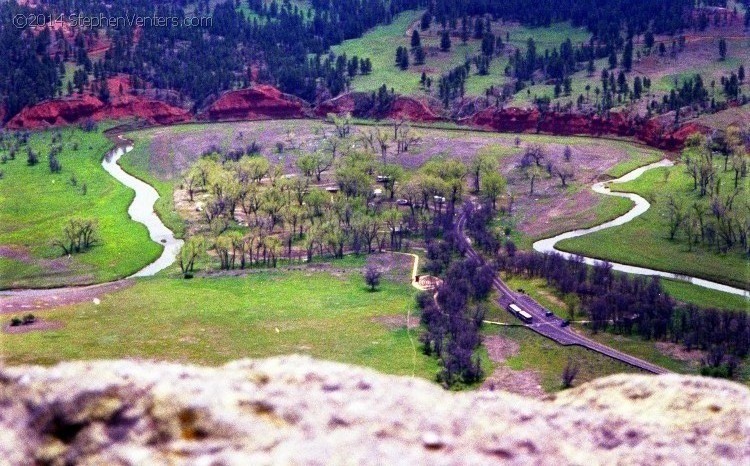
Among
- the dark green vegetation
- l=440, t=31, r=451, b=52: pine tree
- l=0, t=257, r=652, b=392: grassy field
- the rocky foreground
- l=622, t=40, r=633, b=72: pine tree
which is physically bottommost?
l=0, t=257, r=652, b=392: grassy field

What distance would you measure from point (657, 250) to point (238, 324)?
32.8 meters

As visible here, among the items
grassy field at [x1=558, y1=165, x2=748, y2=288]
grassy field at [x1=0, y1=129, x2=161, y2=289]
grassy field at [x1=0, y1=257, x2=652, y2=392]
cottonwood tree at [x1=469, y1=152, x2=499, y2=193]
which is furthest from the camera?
cottonwood tree at [x1=469, y1=152, x2=499, y2=193]

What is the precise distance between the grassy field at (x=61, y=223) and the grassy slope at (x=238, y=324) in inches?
276

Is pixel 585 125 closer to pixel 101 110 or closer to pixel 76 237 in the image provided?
pixel 101 110

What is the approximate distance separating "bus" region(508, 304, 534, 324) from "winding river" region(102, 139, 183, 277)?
2666 centimetres

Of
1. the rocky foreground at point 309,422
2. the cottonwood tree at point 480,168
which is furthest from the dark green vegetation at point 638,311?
the rocky foreground at point 309,422

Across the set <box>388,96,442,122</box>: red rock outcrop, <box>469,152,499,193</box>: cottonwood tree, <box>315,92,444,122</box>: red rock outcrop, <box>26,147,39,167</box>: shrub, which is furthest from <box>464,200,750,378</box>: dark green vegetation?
<box>315,92,444,122</box>: red rock outcrop

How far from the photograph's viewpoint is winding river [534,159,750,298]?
58750 millimetres

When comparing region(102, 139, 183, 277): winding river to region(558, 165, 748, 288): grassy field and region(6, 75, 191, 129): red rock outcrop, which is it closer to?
region(6, 75, 191, 129): red rock outcrop

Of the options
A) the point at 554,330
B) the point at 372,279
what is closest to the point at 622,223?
the point at 372,279

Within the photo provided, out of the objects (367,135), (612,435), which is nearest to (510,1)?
(367,135)

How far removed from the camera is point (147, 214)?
80625mm

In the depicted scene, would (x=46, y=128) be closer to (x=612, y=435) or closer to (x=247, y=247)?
(x=247, y=247)

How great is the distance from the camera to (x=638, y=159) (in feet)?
324
